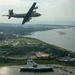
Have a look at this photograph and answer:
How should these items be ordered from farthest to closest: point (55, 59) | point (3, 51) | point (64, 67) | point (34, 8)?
point (3, 51)
point (55, 59)
point (64, 67)
point (34, 8)

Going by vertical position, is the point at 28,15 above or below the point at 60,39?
above

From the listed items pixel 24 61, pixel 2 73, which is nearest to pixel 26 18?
pixel 2 73

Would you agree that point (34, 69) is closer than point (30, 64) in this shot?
Yes

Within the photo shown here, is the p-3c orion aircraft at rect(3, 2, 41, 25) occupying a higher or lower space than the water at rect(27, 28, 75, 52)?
higher

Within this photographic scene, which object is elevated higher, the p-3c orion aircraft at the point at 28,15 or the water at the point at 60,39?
the p-3c orion aircraft at the point at 28,15

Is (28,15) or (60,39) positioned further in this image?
(60,39)

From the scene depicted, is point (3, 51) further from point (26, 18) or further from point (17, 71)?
point (26, 18)

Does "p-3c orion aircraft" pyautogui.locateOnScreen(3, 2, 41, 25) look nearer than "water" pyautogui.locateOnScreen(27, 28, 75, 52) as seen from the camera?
Yes

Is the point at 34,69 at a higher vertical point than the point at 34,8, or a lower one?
lower

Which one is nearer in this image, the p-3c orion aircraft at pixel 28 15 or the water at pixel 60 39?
the p-3c orion aircraft at pixel 28 15

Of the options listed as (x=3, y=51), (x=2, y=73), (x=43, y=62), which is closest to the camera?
(x=2, y=73)
